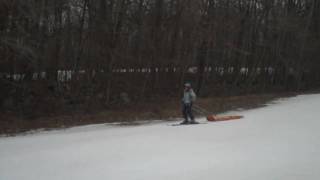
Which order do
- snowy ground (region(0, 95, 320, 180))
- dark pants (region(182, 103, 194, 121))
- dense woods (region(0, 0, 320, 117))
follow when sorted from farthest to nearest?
dense woods (region(0, 0, 320, 117)), dark pants (region(182, 103, 194, 121)), snowy ground (region(0, 95, 320, 180))

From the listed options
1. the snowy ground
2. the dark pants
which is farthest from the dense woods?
the dark pants

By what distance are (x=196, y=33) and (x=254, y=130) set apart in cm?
1898

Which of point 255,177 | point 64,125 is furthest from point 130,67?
point 255,177

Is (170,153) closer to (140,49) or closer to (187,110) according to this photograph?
(187,110)

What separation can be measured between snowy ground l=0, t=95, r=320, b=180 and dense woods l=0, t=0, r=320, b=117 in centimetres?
671

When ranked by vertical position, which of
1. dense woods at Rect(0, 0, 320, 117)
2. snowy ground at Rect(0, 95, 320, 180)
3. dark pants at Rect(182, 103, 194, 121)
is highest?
dense woods at Rect(0, 0, 320, 117)

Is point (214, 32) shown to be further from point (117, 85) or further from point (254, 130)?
point (254, 130)

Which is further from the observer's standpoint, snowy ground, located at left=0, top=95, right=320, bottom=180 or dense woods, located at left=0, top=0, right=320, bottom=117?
dense woods, located at left=0, top=0, right=320, bottom=117

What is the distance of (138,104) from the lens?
32.2 m

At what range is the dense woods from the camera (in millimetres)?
26844

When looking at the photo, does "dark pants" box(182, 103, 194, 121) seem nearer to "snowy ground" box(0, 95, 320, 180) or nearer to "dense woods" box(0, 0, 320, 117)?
"snowy ground" box(0, 95, 320, 180)

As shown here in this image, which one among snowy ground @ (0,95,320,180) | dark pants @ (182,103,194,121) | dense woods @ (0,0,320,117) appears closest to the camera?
snowy ground @ (0,95,320,180)

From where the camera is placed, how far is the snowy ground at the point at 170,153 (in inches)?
458

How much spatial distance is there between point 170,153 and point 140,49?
69.3 ft
